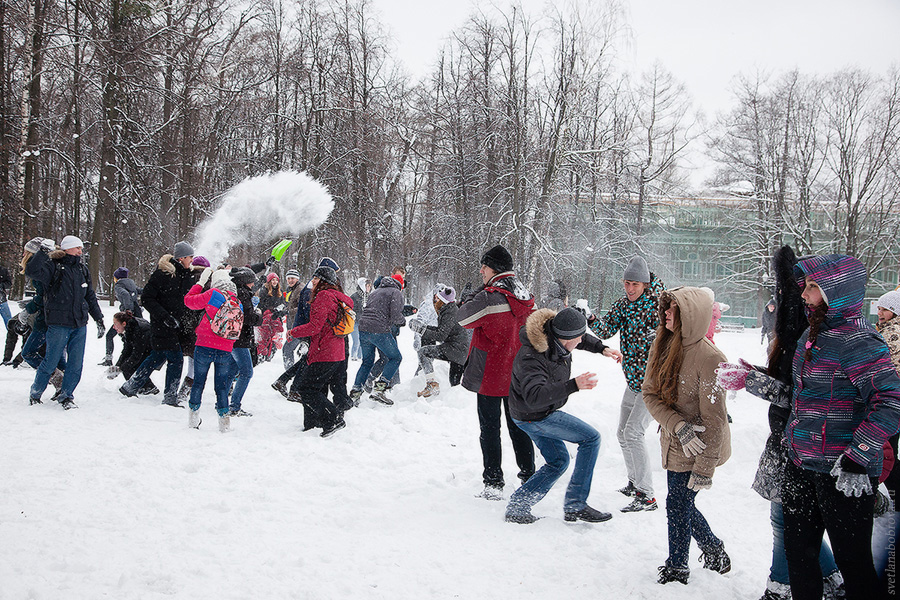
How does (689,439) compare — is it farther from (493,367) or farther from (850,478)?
(493,367)

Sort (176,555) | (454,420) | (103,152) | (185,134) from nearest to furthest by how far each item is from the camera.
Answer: (176,555)
(454,420)
(103,152)
(185,134)

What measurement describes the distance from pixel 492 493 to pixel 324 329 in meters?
2.82

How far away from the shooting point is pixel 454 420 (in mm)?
7684

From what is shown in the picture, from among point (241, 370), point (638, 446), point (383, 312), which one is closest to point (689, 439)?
point (638, 446)

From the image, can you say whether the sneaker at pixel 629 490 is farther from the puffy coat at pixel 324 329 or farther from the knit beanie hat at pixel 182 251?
the knit beanie hat at pixel 182 251

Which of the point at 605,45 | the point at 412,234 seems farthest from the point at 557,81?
the point at 412,234

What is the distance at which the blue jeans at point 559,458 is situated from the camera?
4.32 metres

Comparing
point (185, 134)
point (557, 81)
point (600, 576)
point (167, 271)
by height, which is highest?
point (557, 81)

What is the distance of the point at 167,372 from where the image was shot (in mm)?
7875

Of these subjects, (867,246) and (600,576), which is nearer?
(600,576)

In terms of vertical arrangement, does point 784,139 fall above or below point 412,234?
above

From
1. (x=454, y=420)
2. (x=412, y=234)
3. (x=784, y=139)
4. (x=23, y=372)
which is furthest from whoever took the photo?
(x=784, y=139)

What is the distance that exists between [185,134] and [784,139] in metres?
29.2

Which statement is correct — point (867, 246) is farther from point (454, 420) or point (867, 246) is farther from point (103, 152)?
point (103, 152)
